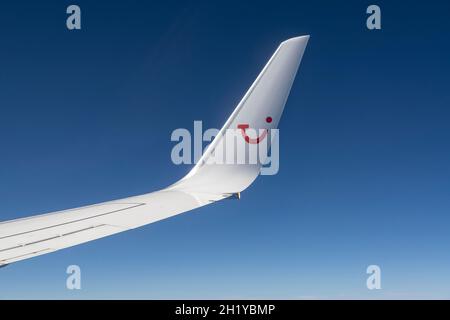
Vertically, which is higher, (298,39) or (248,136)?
(298,39)

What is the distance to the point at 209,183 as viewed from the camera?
146 inches

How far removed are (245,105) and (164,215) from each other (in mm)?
1507

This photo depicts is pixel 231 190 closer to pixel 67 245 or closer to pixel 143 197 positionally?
pixel 143 197

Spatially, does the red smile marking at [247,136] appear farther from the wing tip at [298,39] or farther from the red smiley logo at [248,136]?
the wing tip at [298,39]

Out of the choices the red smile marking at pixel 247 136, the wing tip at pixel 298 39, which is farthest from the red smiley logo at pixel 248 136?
the wing tip at pixel 298 39

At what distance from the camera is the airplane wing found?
299 cm

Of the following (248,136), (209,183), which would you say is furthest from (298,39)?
(209,183)

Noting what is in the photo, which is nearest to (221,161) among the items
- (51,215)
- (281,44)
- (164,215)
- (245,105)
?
(245,105)

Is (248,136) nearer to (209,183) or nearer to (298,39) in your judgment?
(209,183)

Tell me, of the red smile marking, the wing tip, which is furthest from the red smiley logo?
the wing tip

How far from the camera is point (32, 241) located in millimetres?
2516

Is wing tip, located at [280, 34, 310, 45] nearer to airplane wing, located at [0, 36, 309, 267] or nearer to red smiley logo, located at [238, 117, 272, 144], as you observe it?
airplane wing, located at [0, 36, 309, 267]

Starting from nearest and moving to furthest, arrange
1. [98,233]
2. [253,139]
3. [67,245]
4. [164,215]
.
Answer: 1. [67,245]
2. [98,233]
3. [164,215]
4. [253,139]

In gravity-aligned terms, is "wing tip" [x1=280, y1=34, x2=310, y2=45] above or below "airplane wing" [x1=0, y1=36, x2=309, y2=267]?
above
